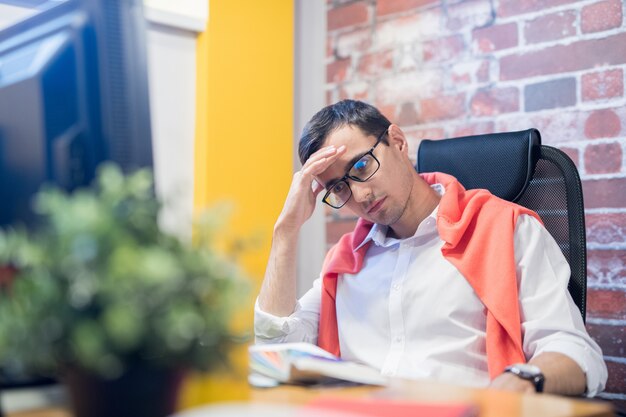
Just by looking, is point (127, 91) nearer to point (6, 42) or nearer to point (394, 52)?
point (6, 42)

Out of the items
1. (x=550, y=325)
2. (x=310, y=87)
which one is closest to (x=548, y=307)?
(x=550, y=325)

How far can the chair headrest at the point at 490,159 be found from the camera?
5.14 ft

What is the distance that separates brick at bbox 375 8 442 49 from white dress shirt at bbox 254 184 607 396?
2.48ft

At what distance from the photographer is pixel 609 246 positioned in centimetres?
177

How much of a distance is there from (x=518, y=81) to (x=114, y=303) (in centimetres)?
162

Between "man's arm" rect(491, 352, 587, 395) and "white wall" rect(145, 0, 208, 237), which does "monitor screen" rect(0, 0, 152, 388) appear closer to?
"man's arm" rect(491, 352, 587, 395)

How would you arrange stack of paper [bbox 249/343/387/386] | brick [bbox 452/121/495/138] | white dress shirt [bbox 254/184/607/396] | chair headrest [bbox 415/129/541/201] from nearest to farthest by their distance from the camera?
stack of paper [bbox 249/343/387/386], white dress shirt [bbox 254/184/607/396], chair headrest [bbox 415/129/541/201], brick [bbox 452/121/495/138]

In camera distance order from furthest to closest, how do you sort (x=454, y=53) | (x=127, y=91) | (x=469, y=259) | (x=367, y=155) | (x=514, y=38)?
(x=454, y=53)
(x=514, y=38)
(x=367, y=155)
(x=469, y=259)
(x=127, y=91)

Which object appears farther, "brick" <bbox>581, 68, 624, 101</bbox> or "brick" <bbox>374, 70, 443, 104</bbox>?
"brick" <bbox>374, 70, 443, 104</bbox>

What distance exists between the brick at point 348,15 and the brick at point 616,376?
4.25 feet

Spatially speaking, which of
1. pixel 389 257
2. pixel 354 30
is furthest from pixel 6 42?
pixel 354 30

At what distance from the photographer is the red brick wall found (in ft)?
5.81

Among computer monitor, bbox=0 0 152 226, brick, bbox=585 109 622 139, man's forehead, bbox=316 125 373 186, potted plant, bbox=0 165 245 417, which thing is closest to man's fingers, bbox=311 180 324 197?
man's forehead, bbox=316 125 373 186

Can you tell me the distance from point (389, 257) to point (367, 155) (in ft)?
0.84
